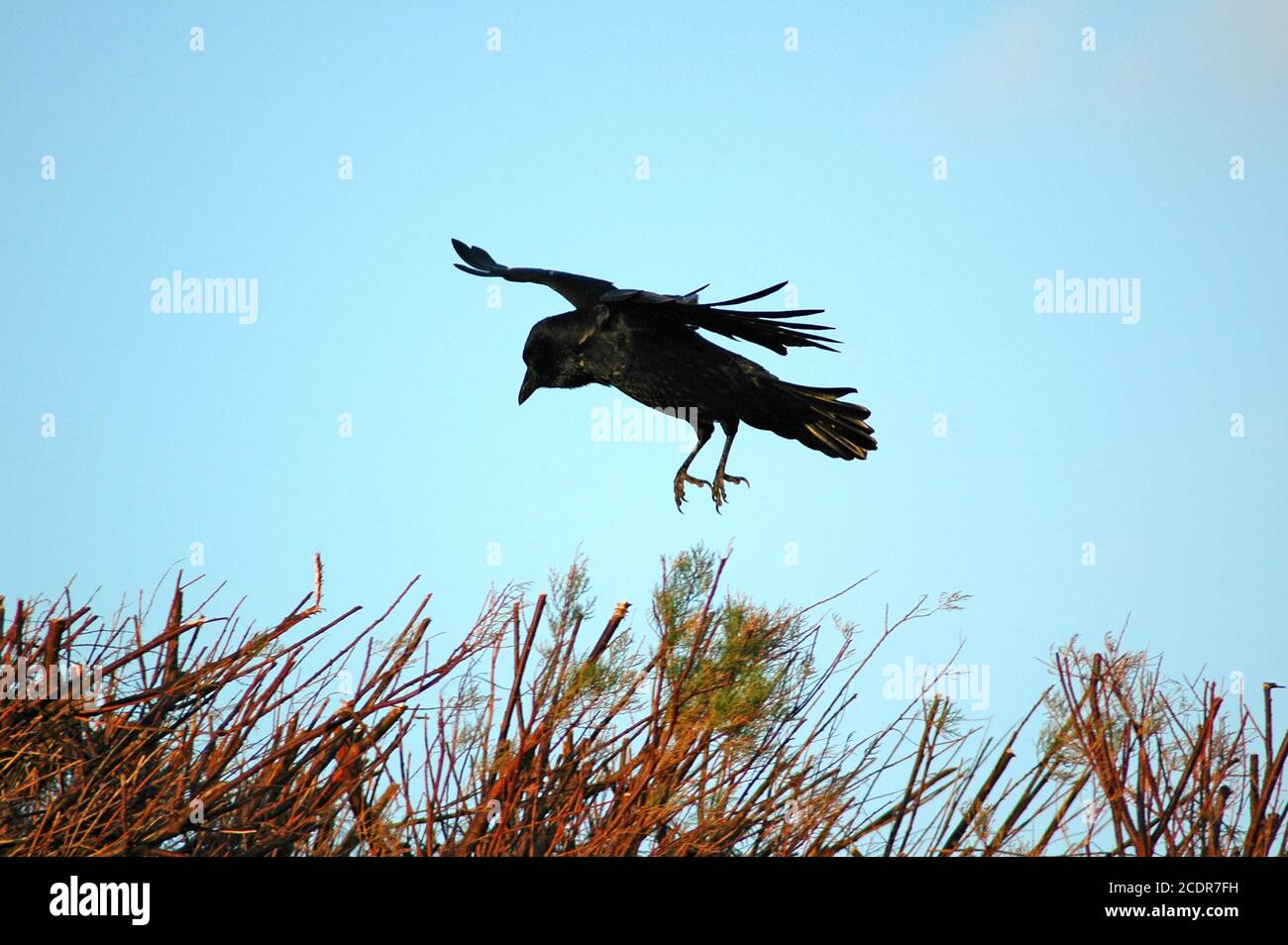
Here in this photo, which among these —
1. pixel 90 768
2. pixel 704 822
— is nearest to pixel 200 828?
pixel 90 768

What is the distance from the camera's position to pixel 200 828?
3.72m

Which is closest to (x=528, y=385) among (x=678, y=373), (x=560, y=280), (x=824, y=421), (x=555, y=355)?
(x=555, y=355)

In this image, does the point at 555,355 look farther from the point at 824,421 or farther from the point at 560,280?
the point at 824,421

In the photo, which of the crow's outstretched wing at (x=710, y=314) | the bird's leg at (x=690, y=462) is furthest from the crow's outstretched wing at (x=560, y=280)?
the bird's leg at (x=690, y=462)

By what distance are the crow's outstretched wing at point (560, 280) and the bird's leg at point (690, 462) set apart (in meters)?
0.76

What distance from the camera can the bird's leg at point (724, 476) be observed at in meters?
5.79

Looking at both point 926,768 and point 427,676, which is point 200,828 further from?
point 926,768

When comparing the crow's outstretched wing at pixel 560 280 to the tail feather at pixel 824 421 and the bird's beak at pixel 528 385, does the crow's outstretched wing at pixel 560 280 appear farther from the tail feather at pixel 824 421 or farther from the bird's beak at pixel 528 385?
the tail feather at pixel 824 421

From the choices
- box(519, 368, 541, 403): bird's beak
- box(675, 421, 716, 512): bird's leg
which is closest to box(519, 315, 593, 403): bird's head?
box(519, 368, 541, 403): bird's beak

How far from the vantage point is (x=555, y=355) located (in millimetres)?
6121

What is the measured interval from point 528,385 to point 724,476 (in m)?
1.17

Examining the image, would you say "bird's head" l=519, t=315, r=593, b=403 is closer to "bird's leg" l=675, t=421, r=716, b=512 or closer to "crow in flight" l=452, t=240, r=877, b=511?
"crow in flight" l=452, t=240, r=877, b=511
